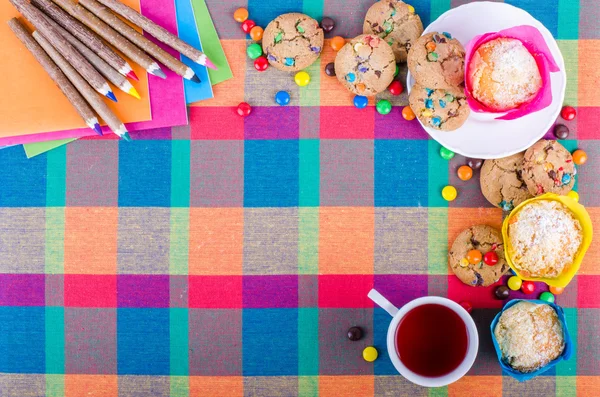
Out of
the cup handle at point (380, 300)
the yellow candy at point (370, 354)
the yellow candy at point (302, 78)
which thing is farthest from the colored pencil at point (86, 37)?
the yellow candy at point (370, 354)

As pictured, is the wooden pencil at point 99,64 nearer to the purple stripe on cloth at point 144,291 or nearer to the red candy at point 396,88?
the purple stripe on cloth at point 144,291

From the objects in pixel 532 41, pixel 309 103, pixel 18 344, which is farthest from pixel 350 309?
pixel 18 344

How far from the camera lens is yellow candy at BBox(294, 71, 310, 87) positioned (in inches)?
47.0

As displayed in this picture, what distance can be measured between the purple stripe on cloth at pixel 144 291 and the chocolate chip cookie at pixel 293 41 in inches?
23.3

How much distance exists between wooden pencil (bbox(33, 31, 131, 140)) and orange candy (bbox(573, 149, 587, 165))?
105cm

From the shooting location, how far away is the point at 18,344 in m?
1.23

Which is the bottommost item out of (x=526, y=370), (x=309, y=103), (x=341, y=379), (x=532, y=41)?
(x=341, y=379)

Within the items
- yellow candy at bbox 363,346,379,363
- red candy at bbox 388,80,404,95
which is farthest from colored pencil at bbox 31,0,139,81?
yellow candy at bbox 363,346,379,363

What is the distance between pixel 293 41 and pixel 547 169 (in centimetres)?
64

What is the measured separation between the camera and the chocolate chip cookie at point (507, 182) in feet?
3.75

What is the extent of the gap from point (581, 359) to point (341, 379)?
576 millimetres

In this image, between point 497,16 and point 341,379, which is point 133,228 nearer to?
point 341,379

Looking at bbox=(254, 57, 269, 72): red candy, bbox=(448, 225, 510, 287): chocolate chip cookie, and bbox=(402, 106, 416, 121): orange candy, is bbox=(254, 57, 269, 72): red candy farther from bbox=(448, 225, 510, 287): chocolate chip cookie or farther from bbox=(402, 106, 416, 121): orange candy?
bbox=(448, 225, 510, 287): chocolate chip cookie

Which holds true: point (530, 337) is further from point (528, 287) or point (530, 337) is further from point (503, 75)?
point (503, 75)
